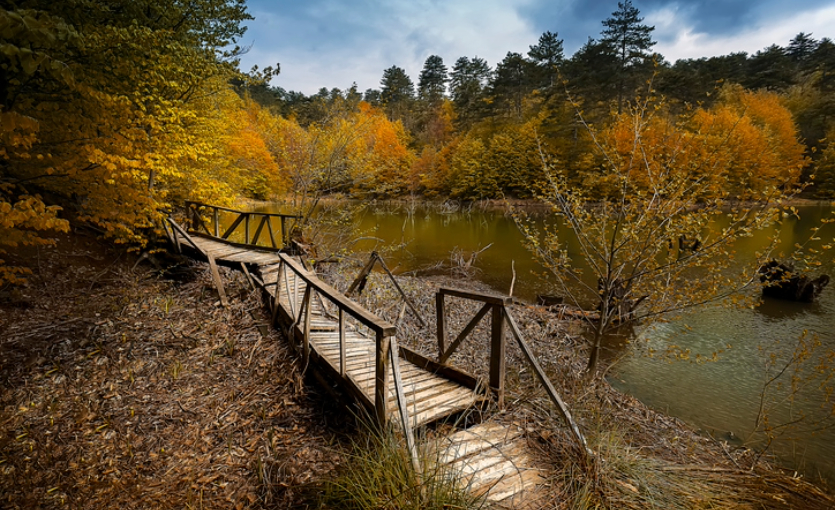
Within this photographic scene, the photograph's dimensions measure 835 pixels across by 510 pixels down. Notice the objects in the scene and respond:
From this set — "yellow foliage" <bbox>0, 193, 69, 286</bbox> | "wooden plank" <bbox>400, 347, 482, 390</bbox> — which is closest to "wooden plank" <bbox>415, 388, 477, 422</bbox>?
"wooden plank" <bbox>400, 347, 482, 390</bbox>

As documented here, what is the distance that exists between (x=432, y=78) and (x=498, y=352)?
6263 cm

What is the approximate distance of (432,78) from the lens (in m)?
59.0

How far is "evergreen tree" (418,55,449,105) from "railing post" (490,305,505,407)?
193ft

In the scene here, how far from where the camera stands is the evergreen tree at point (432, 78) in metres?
57.9

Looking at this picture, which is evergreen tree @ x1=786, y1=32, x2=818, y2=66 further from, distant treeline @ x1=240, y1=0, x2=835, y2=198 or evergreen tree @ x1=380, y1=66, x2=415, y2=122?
evergreen tree @ x1=380, y1=66, x2=415, y2=122

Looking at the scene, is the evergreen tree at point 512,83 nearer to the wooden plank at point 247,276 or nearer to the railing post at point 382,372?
the wooden plank at point 247,276

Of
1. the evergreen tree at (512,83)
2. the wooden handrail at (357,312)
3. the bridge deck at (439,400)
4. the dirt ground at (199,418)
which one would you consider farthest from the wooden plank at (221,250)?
the evergreen tree at (512,83)

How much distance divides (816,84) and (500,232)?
4759 centimetres

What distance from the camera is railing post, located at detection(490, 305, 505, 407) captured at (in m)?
4.02

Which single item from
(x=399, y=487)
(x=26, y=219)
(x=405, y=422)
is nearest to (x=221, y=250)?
(x=26, y=219)

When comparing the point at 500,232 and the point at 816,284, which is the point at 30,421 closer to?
the point at 816,284

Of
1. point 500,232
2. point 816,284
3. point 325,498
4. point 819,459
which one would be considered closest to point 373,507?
point 325,498

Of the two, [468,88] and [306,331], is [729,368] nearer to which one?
[306,331]

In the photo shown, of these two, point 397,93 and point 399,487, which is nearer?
point 399,487
